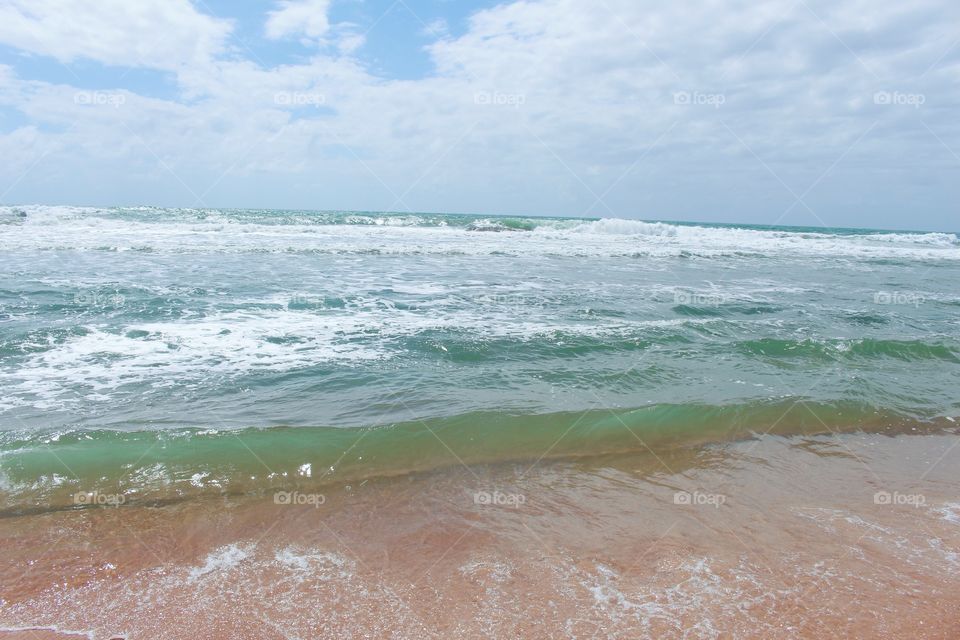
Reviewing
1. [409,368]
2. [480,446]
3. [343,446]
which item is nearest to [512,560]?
[480,446]

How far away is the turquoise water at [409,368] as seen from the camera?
5.18 metres

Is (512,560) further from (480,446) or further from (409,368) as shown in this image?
(409,368)

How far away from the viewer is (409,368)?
7.48 meters

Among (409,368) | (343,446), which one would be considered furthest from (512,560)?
(409,368)

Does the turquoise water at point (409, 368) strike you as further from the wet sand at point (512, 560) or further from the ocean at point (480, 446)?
the wet sand at point (512, 560)

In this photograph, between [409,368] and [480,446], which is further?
[409,368]

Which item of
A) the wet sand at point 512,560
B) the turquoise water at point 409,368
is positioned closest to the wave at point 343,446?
the turquoise water at point 409,368

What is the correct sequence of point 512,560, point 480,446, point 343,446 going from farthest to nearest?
point 480,446 → point 343,446 → point 512,560

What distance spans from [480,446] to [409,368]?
2.38 meters

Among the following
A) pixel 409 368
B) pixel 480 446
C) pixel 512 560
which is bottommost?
pixel 512 560

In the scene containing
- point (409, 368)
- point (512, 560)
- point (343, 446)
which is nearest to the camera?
point (512, 560)

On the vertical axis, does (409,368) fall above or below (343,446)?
above

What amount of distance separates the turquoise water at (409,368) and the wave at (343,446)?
2cm

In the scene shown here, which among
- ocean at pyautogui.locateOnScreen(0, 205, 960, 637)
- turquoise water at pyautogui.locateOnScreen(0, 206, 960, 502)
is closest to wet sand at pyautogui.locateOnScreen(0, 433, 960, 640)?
ocean at pyautogui.locateOnScreen(0, 205, 960, 637)
